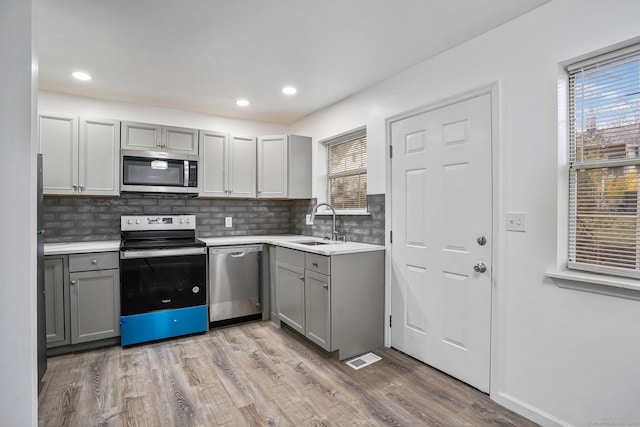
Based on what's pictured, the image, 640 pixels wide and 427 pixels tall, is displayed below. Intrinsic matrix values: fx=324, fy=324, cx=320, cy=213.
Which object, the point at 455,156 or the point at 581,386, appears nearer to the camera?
the point at 581,386

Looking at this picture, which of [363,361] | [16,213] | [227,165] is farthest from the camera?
[227,165]

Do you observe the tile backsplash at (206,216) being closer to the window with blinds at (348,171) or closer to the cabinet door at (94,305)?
the window with blinds at (348,171)

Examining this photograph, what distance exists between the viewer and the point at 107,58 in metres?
2.47

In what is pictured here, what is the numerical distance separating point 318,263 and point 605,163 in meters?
1.91

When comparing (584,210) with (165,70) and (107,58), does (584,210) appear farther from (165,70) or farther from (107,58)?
(107,58)

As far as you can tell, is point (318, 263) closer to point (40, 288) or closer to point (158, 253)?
point (158, 253)

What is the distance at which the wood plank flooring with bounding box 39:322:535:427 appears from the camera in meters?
1.89

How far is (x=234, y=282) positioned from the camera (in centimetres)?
342

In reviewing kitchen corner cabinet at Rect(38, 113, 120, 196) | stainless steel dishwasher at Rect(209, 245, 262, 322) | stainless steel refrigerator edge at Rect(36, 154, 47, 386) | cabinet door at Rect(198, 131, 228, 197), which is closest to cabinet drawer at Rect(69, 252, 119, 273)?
stainless steel refrigerator edge at Rect(36, 154, 47, 386)

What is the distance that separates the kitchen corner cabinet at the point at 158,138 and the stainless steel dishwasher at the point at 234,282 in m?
1.17

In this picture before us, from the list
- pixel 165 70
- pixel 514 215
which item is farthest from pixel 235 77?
pixel 514 215

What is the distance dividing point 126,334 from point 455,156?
3112 mm

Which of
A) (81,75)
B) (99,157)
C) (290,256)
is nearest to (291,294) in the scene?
(290,256)

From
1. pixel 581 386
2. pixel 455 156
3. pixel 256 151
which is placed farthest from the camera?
pixel 256 151
